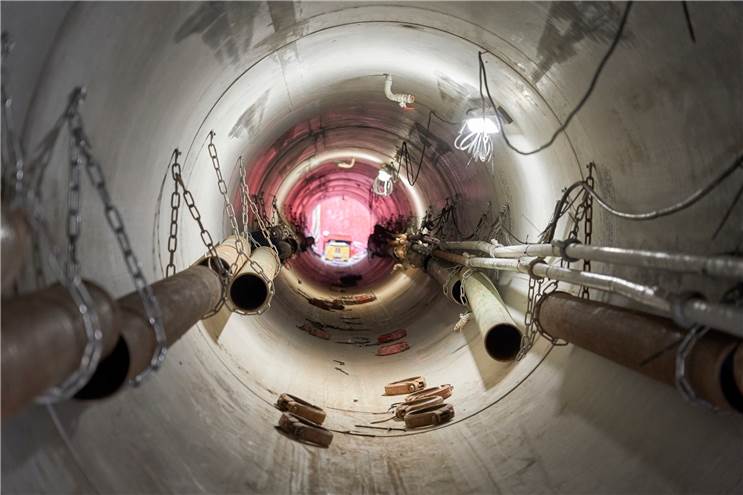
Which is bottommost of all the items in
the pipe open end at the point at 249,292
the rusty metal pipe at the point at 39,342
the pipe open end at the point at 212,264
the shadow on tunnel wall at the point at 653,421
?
the rusty metal pipe at the point at 39,342

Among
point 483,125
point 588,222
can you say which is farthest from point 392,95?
point 588,222

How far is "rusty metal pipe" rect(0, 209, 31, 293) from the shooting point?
214cm

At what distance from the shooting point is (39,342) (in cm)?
208

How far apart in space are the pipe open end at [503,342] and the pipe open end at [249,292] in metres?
2.34

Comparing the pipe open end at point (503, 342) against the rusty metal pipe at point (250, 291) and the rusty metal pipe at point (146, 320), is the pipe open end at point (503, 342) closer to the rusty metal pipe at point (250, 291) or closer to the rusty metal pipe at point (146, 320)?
the rusty metal pipe at point (250, 291)

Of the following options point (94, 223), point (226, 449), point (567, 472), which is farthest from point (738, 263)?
point (226, 449)

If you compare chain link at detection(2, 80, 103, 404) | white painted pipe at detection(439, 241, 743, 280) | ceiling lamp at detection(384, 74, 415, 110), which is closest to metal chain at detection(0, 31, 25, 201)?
chain link at detection(2, 80, 103, 404)

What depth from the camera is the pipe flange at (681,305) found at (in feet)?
9.40

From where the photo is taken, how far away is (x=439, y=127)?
8562 millimetres

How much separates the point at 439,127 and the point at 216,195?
3403mm

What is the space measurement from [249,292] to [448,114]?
339 cm

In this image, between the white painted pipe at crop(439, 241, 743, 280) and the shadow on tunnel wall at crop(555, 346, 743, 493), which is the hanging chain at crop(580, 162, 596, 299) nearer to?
the white painted pipe at crop(439, 241, 743, 280)

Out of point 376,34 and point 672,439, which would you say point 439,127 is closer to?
point 376,34

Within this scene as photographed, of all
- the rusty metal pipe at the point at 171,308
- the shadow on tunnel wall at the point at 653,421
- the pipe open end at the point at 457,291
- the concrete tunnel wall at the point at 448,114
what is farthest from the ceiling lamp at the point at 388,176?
the shadow on tunnel wall at the point at 653,421
